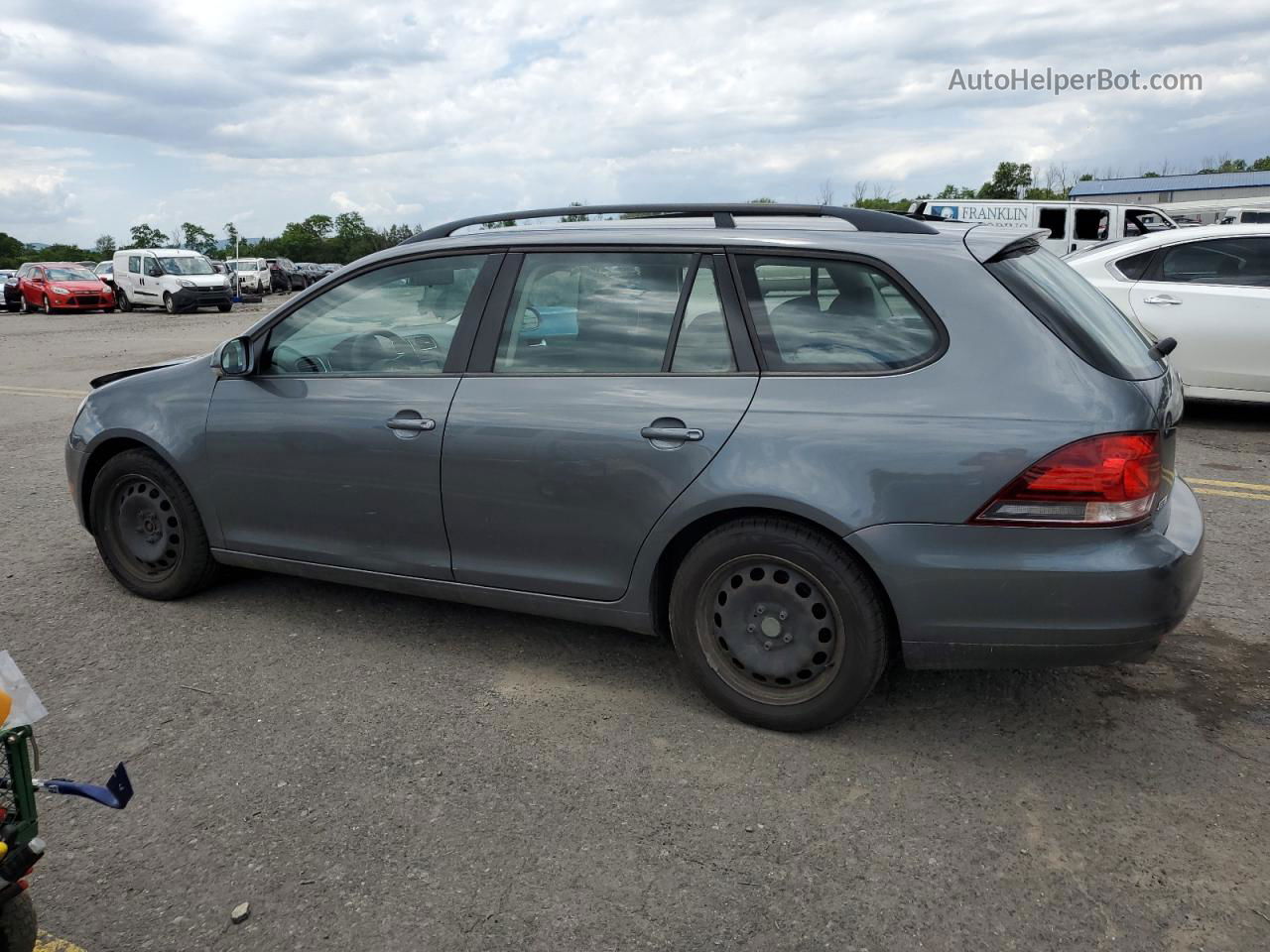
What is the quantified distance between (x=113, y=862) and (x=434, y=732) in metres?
1.02

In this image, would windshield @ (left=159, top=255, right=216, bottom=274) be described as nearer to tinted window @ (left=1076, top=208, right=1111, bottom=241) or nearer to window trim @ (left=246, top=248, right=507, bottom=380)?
tinted window @ (left=1076, top=208, right=1111, bottom=241)

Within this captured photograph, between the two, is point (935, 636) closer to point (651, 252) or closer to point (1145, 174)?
point (651, 252)

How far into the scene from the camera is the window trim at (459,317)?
3.94m

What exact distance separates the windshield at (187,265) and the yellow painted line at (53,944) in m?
30.2

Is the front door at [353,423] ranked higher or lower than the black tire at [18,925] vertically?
higher

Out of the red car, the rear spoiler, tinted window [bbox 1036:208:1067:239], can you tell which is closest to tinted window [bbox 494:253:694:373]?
the rear spoiler

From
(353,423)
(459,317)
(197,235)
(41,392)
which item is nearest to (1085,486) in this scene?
(459,317)

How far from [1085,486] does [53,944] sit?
2.92m

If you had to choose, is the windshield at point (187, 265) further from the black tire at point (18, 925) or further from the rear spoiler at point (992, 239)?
the black tire at point (18, 925)

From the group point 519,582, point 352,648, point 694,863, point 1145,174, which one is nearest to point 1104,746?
point 694,863

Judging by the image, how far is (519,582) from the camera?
3.84 m

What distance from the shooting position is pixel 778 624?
3406mm

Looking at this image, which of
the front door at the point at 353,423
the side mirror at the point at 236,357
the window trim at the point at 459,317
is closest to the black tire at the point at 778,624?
the front door at the point at 353,423

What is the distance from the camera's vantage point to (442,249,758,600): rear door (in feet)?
11.4
